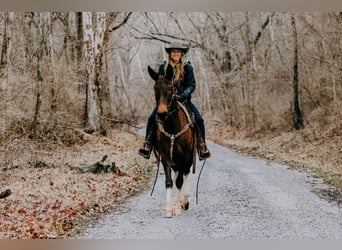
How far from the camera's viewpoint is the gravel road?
464 centimetres

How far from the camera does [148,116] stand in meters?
4.80

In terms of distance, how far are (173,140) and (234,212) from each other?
806 millimetres

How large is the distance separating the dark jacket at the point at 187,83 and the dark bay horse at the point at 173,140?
8 centimetres

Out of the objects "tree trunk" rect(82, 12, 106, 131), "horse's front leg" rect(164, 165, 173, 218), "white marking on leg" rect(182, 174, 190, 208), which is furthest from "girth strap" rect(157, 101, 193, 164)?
"tree trunk" rect(82, 12, 106, 131)

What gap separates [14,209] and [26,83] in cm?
111

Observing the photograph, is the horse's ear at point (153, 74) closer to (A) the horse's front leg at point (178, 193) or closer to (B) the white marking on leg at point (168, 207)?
(A) the horse's front leg at point (178, 193)

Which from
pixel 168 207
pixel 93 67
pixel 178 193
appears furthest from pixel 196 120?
pixel 93 67

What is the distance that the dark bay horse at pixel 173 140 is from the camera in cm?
453

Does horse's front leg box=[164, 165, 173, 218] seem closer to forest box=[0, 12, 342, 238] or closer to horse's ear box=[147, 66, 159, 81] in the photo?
forest box=[0, 12, 342, 238]

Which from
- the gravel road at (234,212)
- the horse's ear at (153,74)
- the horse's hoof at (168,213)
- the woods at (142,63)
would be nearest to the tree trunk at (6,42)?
the woods at (142,63)

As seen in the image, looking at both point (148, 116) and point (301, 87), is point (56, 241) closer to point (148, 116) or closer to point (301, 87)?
point (148, 116)

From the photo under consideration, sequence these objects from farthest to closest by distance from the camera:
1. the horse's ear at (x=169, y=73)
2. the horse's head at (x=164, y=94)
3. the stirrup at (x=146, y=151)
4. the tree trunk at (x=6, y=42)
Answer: the tree trunk at (x=6, y=42), the stirrup at (x=146, y=151), the horse's ear at (x=169, y=73), the horse's head at (x=164, y=94)

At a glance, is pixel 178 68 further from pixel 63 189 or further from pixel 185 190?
pixel 63 189

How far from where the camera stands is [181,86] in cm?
471
